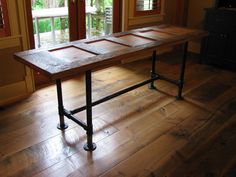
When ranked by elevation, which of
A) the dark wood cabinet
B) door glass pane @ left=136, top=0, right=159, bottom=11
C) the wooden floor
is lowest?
the wooden floor

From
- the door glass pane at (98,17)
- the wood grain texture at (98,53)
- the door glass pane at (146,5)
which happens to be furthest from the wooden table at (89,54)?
the door glass pane at (146,5)

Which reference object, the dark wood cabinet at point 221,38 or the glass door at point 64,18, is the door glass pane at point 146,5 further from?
the dark wood cabinet at point 221,38

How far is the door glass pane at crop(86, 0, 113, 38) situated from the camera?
12.2 ft

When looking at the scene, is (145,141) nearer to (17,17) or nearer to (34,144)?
(34,144)

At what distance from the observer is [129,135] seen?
2.40m

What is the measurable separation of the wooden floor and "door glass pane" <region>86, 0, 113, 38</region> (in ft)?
2.88

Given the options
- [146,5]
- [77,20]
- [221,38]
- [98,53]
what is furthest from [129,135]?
[146,5]

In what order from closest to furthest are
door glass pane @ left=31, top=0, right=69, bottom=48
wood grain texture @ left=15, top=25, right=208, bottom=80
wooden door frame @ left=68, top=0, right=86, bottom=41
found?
1. wood grain texture @ left=15, top=25, right=208, bottom=80
2. door glass pane @ left=31, top=0, right=69, bottom=48
3. wooden door frame @ left=68, top=0, right=86, bottom=41

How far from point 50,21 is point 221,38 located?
96.4 inches

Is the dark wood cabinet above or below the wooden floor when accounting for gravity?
above

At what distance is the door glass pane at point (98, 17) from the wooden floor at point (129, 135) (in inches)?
34.6

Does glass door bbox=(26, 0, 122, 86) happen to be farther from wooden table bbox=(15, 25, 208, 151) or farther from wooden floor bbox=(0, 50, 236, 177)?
wooden table bbox=(15, 25, 208, 151)

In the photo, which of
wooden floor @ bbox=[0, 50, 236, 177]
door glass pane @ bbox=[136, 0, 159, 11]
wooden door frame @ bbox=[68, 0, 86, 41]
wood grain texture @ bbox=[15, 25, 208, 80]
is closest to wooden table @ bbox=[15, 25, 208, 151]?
wood grain texture @ bbox=[15, 25, 208, 80]

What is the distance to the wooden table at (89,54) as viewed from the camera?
1808 mm
